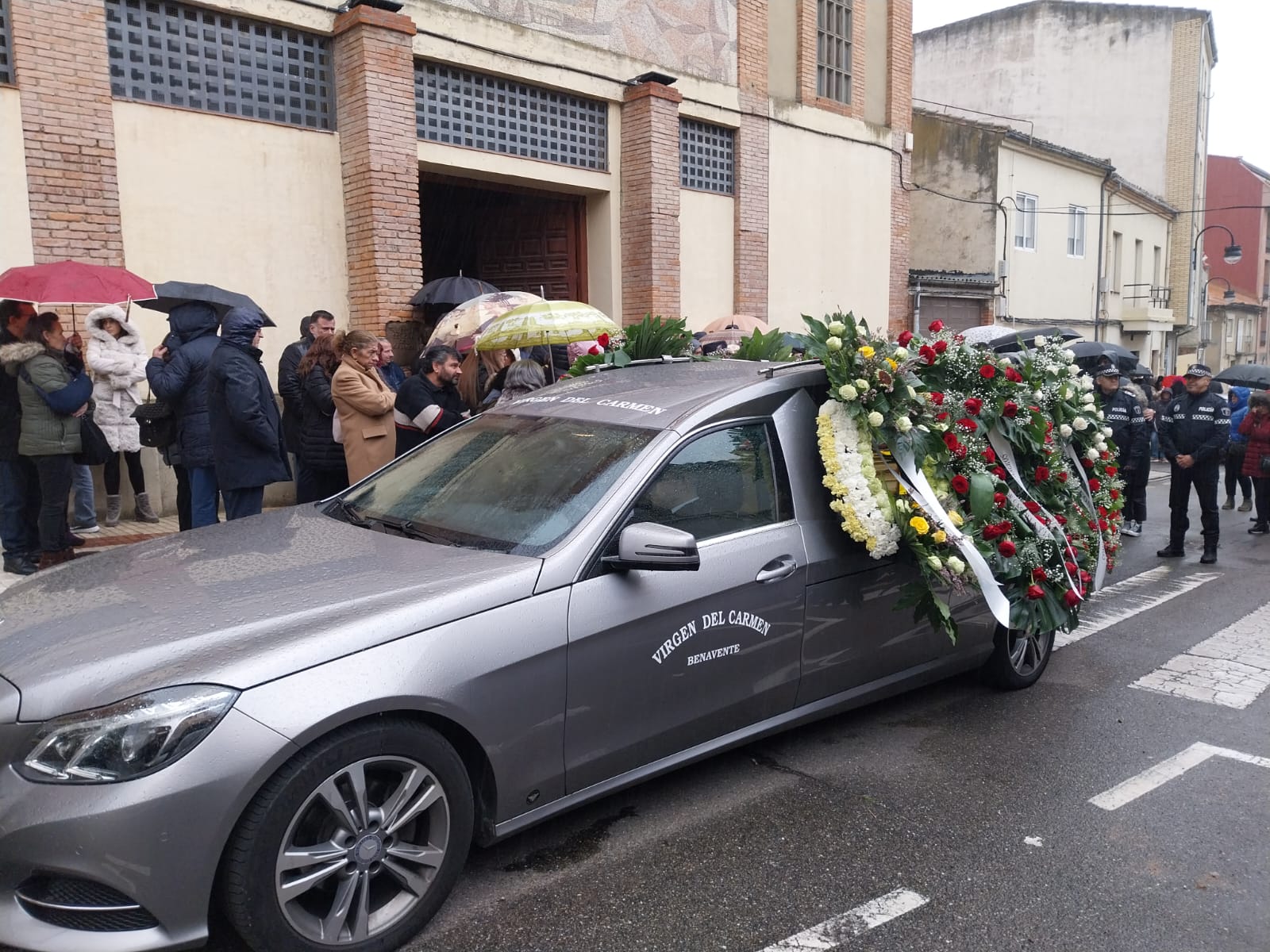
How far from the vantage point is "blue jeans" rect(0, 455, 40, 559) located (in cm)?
689

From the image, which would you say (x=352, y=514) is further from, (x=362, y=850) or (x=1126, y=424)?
(x=1126, y=424)

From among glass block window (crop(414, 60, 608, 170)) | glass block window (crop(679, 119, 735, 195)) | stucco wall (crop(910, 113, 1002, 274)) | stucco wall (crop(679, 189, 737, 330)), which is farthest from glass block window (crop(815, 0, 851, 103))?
stucco wall (crop(910, 113, 1002, 274))

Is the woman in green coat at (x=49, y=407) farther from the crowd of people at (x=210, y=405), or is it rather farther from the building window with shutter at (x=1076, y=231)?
the building window with shutter at (x=1076, y=231)

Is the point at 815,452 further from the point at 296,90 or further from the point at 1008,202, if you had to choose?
the point at 1008,202

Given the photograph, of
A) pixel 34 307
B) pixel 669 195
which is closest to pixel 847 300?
pixel 669 195

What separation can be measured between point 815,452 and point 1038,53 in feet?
114

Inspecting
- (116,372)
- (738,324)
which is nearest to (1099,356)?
(738,324)

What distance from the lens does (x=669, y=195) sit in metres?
13.6

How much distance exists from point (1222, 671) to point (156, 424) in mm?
6811

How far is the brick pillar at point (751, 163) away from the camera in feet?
48.2

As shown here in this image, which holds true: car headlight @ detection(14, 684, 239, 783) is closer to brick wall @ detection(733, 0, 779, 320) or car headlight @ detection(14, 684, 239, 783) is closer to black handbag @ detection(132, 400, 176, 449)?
black handbag @ detection(132, 400, 176, 449)

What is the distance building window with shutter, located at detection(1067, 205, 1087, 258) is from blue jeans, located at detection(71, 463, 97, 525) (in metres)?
25.3

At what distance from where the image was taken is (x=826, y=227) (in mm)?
16359

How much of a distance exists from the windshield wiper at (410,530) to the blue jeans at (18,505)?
4.21 metres
